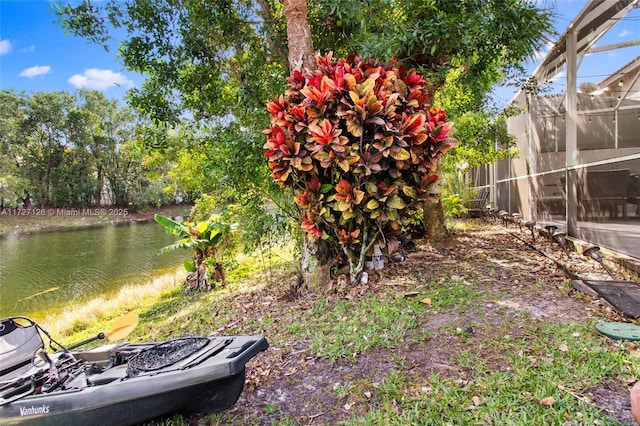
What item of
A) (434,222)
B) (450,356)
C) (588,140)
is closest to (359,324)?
(450,356)

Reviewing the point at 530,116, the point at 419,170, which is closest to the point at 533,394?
the point at 419,170

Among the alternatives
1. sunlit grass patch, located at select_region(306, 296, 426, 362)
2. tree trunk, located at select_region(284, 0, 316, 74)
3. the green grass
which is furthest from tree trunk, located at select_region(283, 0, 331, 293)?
sunlit grass patch, located at select_region(306, 296, 426, 362)

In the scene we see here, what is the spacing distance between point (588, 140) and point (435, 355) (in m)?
4.97

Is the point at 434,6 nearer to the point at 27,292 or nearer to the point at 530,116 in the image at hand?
the point at 530,116

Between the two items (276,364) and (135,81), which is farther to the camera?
(135,81)

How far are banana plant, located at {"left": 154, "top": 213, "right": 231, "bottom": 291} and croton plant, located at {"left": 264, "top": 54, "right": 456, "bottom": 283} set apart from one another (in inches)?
143

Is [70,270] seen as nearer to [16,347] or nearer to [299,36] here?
[16,347]

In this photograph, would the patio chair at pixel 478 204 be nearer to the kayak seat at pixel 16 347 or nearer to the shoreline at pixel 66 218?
the kayak seat at pixel 16 347

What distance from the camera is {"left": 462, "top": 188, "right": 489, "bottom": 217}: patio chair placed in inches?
461

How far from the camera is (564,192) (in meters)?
6.11

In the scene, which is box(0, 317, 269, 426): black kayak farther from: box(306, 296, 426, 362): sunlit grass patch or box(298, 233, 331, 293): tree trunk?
box(298, 233, 331, 293): tree trunk

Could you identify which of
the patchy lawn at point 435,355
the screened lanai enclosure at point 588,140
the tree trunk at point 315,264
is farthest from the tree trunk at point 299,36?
the screened lanai enclosure at point 588,140

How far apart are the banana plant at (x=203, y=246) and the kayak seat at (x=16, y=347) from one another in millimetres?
4226

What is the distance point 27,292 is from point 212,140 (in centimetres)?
767
